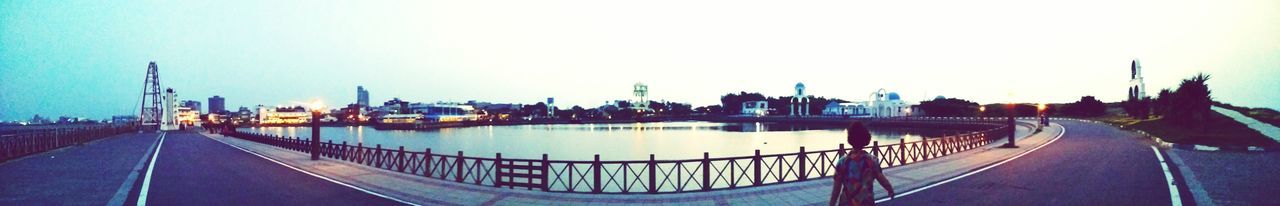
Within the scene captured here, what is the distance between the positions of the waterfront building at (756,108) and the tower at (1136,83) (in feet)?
320

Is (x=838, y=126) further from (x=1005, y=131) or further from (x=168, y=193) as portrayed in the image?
(x=168, y=193)

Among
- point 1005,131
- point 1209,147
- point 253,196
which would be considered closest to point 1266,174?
point 1209,147

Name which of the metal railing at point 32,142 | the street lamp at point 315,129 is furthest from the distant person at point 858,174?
the metal railing at point 32,142

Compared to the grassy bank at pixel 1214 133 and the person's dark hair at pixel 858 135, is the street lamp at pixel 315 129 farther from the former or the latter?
the grassy bank at pixel 1214 133

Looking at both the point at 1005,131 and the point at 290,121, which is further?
the point at 290,121

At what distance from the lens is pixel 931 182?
13312 mm

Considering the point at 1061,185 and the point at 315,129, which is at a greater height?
the point at 315,129

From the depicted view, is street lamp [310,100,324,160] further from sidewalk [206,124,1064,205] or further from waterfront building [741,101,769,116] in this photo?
waterfront building [741,101,769,116]

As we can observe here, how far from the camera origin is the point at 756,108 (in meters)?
165

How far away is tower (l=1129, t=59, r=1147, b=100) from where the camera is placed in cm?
6250

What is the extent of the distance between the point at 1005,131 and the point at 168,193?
1716 inches

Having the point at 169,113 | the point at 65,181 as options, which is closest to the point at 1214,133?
the point at 65,181

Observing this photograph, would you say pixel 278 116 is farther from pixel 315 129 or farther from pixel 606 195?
pixel 606 195

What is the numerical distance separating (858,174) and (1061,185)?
9.22m
